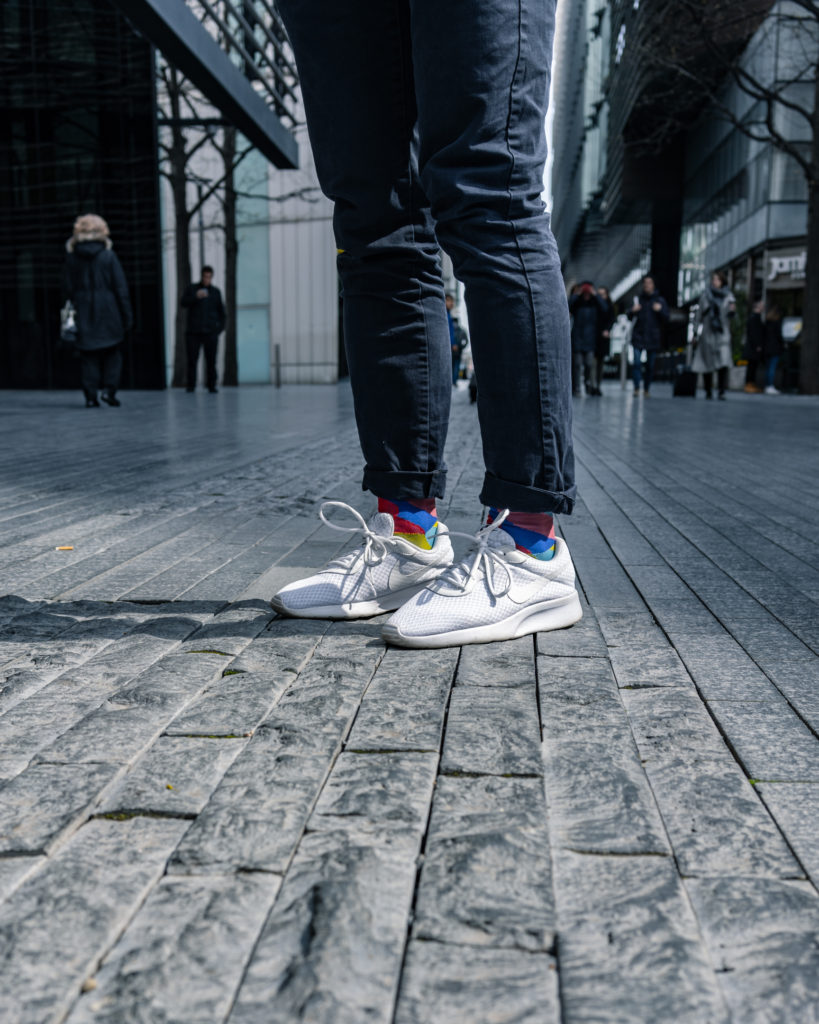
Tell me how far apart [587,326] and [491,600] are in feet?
52.6

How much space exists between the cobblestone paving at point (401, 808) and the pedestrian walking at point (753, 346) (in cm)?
1840

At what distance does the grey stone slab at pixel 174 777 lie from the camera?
107cm

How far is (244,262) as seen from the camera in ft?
97.5

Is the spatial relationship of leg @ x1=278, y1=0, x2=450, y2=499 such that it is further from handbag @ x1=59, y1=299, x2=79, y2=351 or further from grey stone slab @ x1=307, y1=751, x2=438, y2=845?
handbag @ x1=59, y1=299, x2=79, y2=351

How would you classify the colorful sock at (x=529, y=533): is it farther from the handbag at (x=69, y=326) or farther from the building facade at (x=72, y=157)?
the building facade at (x=72, y=157)

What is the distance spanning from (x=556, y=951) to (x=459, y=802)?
11.2 inches

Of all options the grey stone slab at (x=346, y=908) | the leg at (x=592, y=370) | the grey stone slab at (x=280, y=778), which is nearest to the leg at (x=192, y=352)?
the leg at (x=592, y=370)

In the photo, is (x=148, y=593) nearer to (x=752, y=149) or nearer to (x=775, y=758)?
(x=775, y=758)

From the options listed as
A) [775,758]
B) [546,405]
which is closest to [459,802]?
[775,758]

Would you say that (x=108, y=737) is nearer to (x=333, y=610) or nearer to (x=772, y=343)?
(x=333, y=610)

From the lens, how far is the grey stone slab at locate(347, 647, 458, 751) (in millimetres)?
1273

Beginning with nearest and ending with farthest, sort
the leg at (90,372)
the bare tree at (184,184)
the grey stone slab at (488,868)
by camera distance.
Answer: the grey stone slab at (488,868) < the leg at (90,372) < the bare tree at (184,184)

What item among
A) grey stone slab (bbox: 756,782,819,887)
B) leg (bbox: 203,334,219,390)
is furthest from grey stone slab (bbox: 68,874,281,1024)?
leg (bbox: 203,334,219,390)

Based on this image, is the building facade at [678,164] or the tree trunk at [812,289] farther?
the building facade at [678,164]
